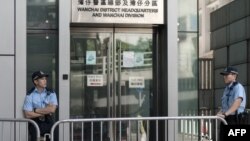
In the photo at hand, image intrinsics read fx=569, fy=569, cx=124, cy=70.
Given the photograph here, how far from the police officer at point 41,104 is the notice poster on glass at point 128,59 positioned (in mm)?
2681

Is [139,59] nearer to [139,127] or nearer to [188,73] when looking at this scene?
[188,73]

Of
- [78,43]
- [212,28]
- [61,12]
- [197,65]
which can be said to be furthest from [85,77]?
[212,28]

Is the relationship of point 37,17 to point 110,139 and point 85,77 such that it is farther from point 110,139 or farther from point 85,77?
point 110,139

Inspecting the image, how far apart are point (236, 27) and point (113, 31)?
38.4 ft

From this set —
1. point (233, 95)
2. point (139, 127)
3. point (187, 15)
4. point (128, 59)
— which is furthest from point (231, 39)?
point (139, 127)

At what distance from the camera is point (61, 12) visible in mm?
12070

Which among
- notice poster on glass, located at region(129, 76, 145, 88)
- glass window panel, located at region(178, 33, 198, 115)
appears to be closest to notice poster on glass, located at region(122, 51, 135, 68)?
notice poster on glass, located at region(129, 76, 145, 88)

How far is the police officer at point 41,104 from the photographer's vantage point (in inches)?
409

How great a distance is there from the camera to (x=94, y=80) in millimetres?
12664

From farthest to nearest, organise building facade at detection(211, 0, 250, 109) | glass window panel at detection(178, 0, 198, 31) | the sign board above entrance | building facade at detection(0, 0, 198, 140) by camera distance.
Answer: building facade at detection(211, 0, 250, 109), glass window panel at detection(178, 0, 198, 31), the sign board above entrance, building facade at detection(0, 0, 198, 140)

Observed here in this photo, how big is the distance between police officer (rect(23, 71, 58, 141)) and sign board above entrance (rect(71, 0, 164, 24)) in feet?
7.38

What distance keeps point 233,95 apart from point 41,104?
11.7 ft

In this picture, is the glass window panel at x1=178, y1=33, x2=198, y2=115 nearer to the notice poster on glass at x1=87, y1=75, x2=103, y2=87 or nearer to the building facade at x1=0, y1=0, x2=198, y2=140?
the building facade at x1=0, y1=0, x2=198, y2=140

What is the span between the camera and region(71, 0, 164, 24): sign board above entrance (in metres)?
12.4
